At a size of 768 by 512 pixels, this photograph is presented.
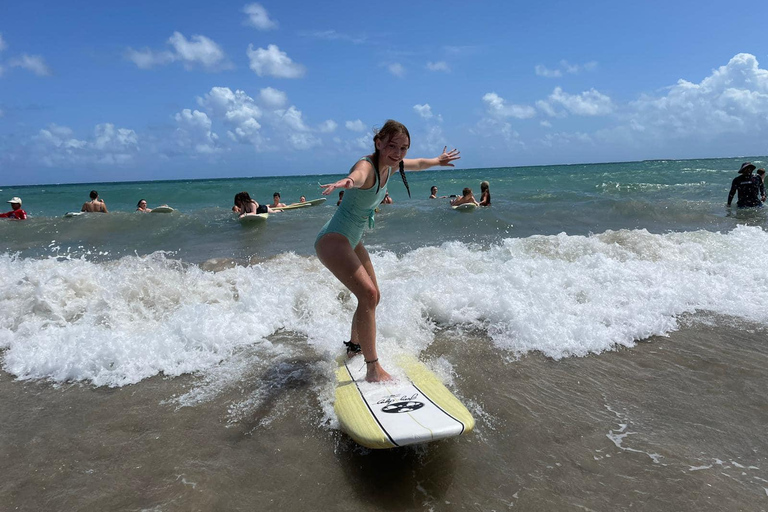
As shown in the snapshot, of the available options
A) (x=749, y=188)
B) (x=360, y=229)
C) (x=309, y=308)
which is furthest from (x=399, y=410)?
(x=749, y=188)

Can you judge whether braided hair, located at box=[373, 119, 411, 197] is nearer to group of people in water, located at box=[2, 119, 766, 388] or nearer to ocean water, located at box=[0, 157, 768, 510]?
group of people in water, located at box=[2, 119, 766, 388]

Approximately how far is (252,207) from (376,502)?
13.6 metres

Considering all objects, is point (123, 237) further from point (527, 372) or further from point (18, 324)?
point (527, 372)

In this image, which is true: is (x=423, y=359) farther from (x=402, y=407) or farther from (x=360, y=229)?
(x=360, y=229)

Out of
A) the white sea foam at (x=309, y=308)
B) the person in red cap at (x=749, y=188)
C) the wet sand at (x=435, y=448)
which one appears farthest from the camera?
the person in red cap at (x=749, y=188)

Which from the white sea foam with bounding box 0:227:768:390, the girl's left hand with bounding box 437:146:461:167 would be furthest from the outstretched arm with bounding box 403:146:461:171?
the white sea foam with bounding box 0:227:768:390

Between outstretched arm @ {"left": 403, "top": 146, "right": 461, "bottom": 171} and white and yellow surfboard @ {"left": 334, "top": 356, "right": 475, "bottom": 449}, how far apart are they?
5.44ft

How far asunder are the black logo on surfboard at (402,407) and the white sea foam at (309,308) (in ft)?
2.99

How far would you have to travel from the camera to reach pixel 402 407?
2.94 metres

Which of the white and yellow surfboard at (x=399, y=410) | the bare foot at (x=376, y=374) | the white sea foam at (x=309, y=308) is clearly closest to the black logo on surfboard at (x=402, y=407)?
the white and yellow surfboard at (x=399, y=410)

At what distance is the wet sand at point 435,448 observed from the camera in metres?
2.44

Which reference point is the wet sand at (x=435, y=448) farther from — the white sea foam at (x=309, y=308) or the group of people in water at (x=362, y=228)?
the group of people in water at (x=362, y=228)

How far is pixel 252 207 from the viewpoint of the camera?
15055mm

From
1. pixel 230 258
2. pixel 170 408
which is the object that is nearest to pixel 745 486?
pixel 170 408
